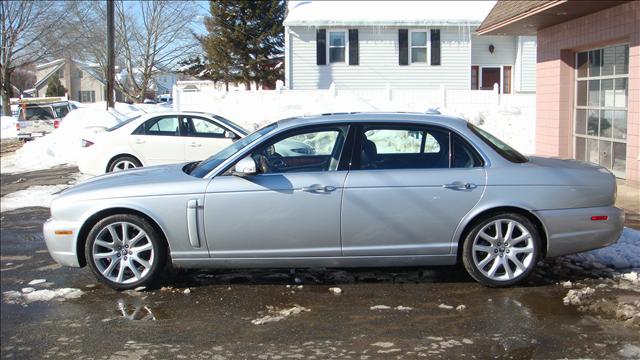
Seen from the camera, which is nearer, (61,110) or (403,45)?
(403,45)

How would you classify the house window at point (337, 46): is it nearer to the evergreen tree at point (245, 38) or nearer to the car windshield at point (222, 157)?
the evergreen tree at point (245, 38)

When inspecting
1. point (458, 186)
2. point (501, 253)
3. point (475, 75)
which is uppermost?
point (475, 75)

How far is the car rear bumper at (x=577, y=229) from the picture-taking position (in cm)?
558

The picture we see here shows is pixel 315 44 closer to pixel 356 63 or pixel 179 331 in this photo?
pixel 356 63

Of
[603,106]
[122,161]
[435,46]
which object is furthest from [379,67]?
[122,161]

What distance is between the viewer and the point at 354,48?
87.2 ft

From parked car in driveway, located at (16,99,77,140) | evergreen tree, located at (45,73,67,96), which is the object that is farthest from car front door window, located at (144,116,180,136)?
evergreen tree, located at (45,73,67,96)

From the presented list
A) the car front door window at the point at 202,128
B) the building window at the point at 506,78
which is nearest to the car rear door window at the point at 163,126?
the car front door window at the point at 202,128

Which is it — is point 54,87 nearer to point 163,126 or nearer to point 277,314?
point 163,126

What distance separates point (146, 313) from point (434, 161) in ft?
9.17

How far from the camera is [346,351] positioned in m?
4.35

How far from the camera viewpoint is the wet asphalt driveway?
4398 mm

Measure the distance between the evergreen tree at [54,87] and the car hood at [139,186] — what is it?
6733 centimetres

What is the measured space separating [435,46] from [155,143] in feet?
56.5
